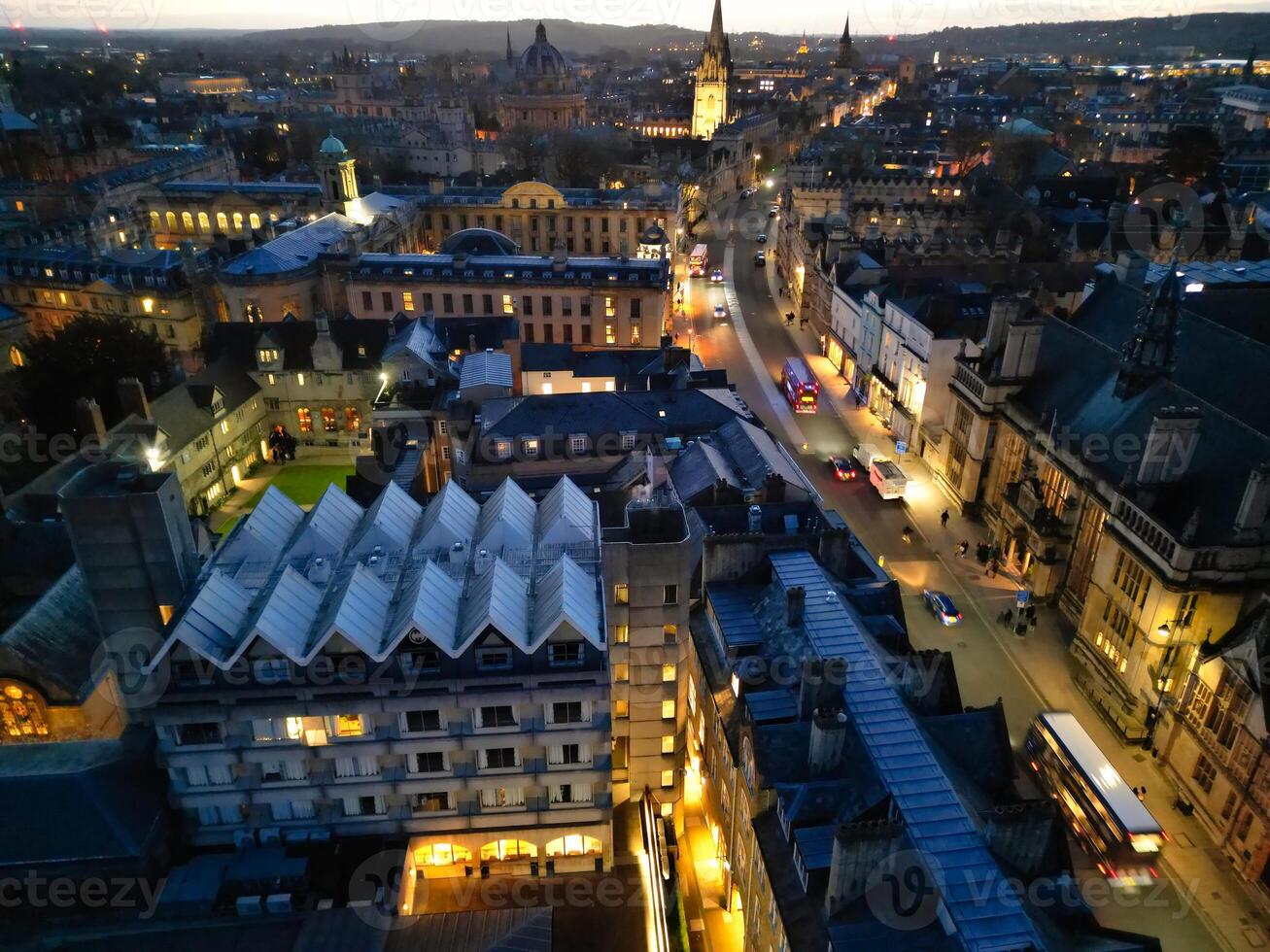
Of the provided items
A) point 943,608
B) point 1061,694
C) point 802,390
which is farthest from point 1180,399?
point 802,390

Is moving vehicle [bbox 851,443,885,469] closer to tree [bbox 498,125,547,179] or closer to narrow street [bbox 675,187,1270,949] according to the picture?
narrow street [bbox 675,187,1270,949]

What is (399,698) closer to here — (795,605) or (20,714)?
(795,605)

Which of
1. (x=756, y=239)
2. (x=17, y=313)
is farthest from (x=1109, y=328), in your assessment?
(x=17, y=313)

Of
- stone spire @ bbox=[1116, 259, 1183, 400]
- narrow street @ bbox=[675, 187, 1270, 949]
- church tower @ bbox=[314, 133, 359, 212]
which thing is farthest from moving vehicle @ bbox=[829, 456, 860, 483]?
church tower @ bbox=[314, 133, 359, 212]

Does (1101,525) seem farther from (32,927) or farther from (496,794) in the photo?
(32,927)

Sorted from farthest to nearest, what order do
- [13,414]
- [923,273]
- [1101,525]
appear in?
[923,273] < [13,414] < [1101,525]

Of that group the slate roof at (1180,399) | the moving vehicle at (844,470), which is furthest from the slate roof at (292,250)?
the slate roof at (1180,399)
